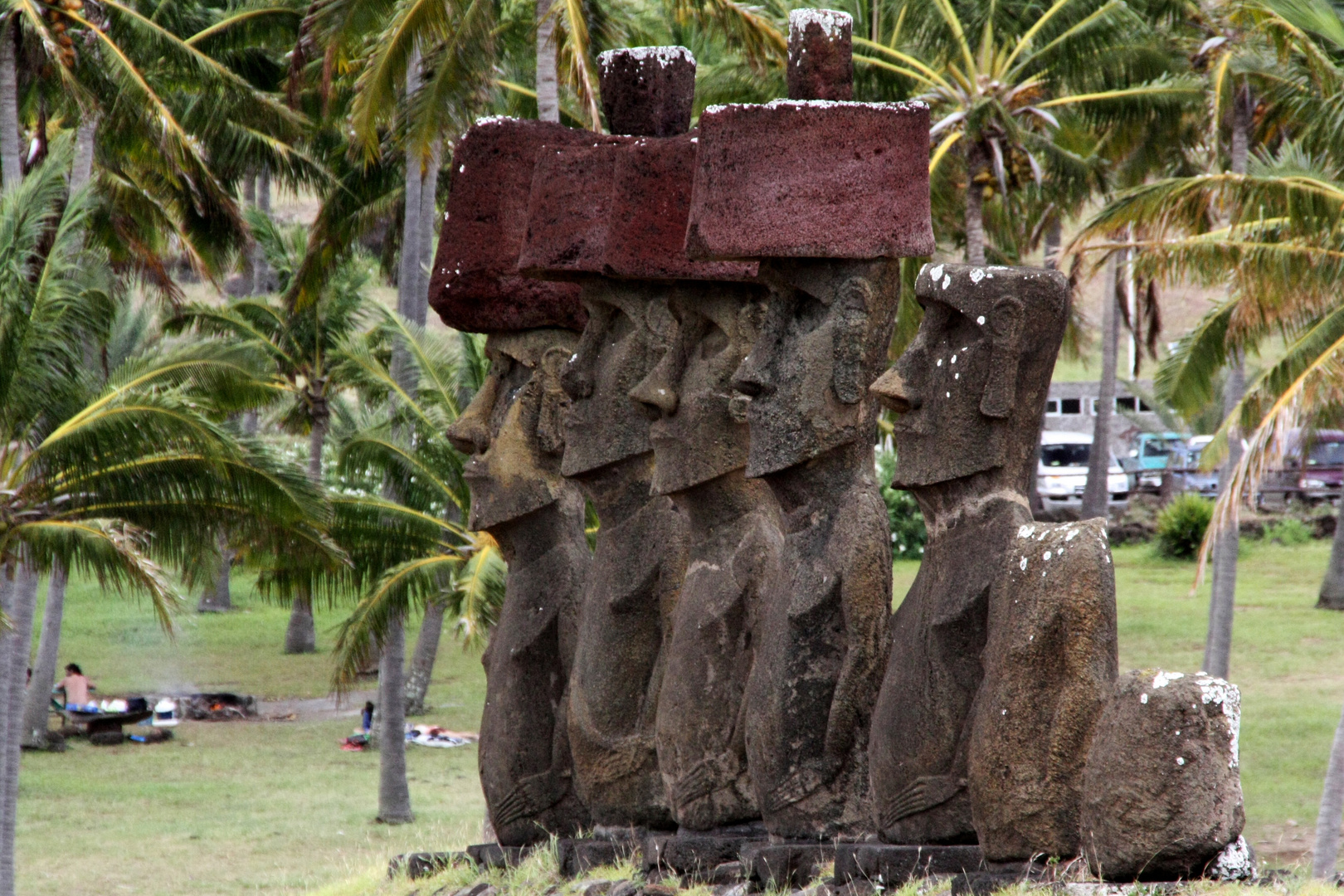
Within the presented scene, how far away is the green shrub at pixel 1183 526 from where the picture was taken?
3058cm

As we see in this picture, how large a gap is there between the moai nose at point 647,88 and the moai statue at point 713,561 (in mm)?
1269

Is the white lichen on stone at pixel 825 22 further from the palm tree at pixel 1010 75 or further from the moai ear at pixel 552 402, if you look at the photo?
the palm tree at pixel 1010 75

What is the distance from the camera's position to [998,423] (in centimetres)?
674

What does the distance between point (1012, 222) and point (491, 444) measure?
15180 millimetres

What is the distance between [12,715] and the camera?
1570cm

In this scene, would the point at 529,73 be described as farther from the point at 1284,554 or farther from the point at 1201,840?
the point at 1201,840

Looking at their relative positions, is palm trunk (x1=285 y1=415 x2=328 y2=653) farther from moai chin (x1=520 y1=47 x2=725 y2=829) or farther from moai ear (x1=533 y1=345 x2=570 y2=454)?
moai chin (x1=520 y1=47 x2=725 y2=829)

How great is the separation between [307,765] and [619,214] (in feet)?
52.2

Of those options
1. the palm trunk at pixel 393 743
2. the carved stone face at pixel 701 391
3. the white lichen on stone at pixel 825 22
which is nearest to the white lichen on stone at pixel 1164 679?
the carved stone face at pixel 701 391

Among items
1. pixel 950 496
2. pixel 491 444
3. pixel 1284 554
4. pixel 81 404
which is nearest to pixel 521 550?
pixel 491 444

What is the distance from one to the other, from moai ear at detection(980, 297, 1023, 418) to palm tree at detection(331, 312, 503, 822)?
910 centimetres

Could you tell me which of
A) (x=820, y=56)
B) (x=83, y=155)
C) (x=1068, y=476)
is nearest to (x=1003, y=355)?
(x=820, y=56)

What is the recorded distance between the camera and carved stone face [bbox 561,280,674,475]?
343 inches

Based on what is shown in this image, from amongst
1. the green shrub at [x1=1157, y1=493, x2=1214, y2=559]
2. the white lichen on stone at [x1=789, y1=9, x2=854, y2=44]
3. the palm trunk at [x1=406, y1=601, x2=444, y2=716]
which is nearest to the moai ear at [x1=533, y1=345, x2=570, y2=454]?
the white lichen on stone at [x1=789, y1=9, x2=854, y2=44]
